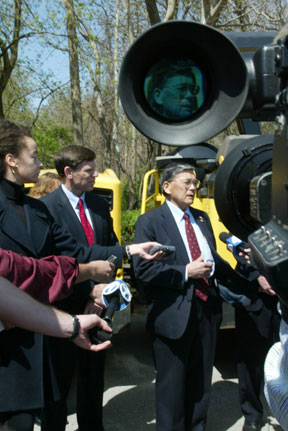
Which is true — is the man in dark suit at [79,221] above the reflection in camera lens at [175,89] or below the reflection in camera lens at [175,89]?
below

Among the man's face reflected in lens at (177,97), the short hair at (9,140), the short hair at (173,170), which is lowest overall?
the short hair at (173,170)

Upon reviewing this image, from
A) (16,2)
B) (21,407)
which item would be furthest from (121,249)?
(16,2)

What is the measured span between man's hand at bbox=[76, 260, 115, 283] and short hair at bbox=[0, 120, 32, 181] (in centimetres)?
65

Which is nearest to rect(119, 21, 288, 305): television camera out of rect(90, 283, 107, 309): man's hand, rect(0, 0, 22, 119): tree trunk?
rect(90, 283, 107, 309): man's hand

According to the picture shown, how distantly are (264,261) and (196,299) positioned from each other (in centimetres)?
247

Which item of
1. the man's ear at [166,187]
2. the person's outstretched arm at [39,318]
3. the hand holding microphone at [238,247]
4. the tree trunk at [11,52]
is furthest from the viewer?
the tree trunk at [11,52]

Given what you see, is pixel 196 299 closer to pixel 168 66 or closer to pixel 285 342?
pixel 285 342

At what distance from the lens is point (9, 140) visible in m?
2.53

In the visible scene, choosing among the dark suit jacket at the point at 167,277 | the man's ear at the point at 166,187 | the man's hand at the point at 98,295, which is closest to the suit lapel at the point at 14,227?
the man's hand at the point at 98,295

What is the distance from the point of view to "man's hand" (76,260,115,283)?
2.58m

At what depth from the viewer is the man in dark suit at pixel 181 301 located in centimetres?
327

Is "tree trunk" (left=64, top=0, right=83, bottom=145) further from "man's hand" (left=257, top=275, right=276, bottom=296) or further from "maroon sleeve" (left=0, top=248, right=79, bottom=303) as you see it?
"maroon sleeve" (left=0, top=248, right=79, bottom=303)

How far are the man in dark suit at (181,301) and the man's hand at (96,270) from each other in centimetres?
56

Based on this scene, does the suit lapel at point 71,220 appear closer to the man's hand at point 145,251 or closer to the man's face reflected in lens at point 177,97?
the man's hand at point 145,251
